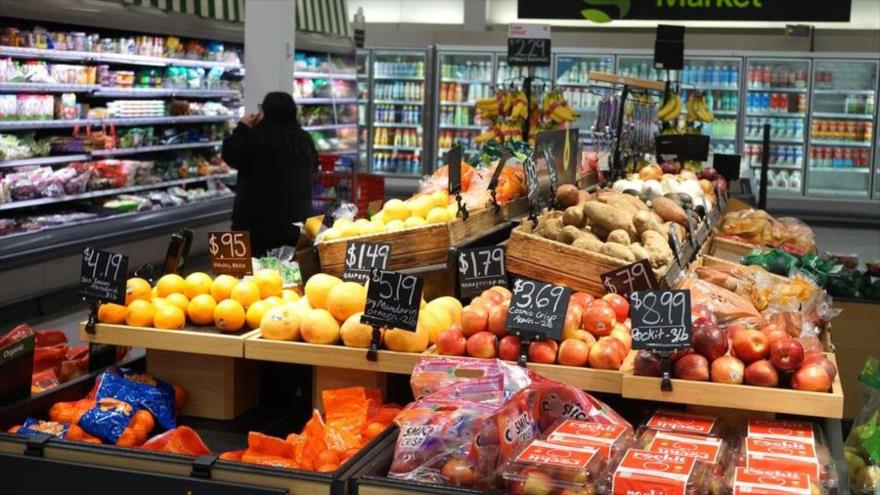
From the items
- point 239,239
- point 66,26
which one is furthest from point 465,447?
point 66,26

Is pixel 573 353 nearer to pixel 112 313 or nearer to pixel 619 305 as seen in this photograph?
pixel 619 305

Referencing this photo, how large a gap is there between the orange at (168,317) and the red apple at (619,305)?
1.19 metres

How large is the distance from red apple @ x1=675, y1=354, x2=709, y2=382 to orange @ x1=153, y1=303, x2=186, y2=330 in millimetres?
1375

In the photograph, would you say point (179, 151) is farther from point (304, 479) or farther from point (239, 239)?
point (304, 479)

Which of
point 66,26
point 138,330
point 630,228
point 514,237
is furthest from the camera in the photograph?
point 66,26

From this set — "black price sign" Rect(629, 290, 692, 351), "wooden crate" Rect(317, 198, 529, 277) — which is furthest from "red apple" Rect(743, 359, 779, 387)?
"wooden crate" Rect(317, 198, 529, 277)

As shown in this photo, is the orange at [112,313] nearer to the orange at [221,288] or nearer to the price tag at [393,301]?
the orange at [221,288]

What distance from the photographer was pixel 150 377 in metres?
3.16

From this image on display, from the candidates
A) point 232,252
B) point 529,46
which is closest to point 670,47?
point 529,46

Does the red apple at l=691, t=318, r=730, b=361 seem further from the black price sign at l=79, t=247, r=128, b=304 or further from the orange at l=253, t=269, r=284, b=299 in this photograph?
the black price sign at l=79, t=247, r=128, b=304

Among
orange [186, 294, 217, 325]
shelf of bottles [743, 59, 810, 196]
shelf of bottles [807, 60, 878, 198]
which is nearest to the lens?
orange [186, 294, 217, 325]

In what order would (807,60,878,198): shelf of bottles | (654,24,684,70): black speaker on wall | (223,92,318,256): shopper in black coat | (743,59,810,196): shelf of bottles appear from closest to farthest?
(223,92,318,256): shopper in black coat → (654,24,684,70): black speaker on wall → (807,60,878,198): shelf of bottles → (743,59,810,196): shelf of bottles

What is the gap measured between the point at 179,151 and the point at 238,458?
7948 mm

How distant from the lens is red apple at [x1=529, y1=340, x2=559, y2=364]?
2.78 metres
